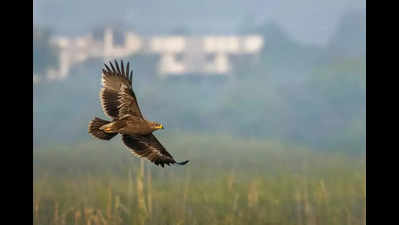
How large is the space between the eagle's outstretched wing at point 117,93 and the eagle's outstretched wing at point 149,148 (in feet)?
1.04

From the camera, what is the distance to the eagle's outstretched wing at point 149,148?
20.3ft

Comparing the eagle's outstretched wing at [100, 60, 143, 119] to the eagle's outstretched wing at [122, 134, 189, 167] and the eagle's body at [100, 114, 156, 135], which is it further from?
the eagle's outstretched wing at [122, 134, 189, 167]

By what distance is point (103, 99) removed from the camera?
624 centimetres

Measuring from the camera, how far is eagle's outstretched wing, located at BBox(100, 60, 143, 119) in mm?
6004

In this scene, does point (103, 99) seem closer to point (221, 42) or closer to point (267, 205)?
point (267, 205)

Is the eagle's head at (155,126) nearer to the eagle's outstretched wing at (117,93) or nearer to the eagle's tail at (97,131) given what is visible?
the eagle's outstretched wing at (117,93)

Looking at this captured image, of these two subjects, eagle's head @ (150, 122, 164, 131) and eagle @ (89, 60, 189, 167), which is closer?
eagle's head @ (150, 122, 164, 131)

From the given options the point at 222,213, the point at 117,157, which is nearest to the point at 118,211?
the point at 222,213

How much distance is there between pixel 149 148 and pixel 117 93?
693 millimetres

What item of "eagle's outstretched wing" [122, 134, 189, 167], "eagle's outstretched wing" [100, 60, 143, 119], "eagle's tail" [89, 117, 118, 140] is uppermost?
"eagle's outstretched wing" [100, 60, 143, 119]

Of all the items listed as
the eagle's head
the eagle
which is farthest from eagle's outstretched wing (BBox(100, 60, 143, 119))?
the eagle's head

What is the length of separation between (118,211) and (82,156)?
11093 mm

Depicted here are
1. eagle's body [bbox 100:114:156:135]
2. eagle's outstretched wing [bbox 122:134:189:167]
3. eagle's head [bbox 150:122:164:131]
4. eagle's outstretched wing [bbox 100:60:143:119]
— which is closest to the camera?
eagle's head [bbox 150:122:164:131]

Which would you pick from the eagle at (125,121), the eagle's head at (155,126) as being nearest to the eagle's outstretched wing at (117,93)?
the eagle at (125,121)
